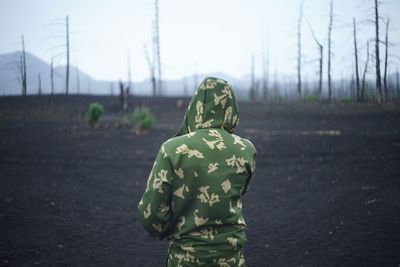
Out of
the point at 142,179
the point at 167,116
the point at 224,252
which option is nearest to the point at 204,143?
the point at 224,252

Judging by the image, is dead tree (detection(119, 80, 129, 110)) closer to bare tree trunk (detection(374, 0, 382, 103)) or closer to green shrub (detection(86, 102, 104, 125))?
green shrub (detection(86, 102, 104, 125))

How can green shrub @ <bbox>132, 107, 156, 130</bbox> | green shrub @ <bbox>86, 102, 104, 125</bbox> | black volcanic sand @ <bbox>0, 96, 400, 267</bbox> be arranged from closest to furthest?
black volcanic sand @ <bbox>0, 96, 400, 267</bbox>, green shrub @ <bbox>132, 107, 156, 130</bbox>, green shrub @ <bbox>86, 102, 104, 125</bbox>

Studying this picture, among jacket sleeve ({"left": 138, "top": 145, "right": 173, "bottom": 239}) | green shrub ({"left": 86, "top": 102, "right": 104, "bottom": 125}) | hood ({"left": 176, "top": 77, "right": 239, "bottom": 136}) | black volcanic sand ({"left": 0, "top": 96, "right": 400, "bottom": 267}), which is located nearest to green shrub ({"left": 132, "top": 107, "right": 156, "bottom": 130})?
black volcanic sand ({"left": 0, "top": 96, "right": 400, "bottom": 267})

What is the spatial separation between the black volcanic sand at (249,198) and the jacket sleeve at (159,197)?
2659mm

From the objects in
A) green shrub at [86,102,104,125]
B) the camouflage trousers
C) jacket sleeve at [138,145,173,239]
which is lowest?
the camouflage trousers

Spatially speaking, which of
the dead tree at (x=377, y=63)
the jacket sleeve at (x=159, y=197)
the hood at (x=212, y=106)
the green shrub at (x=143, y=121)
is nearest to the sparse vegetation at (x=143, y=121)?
the green shrub at (x=143, y=121)

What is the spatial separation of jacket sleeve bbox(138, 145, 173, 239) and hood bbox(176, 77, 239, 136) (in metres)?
0.33

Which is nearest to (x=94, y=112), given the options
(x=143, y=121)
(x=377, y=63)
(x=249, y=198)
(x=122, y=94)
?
(x=143, y=121)

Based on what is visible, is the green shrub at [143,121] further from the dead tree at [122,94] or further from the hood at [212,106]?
the hood at [212,106]

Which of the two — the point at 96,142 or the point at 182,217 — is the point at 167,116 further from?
the point at 182,217

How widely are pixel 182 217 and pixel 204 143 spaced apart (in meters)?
0.48

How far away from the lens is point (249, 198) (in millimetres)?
7086

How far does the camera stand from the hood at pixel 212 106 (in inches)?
78.3

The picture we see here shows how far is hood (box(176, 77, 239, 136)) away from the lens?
199 centimetres
